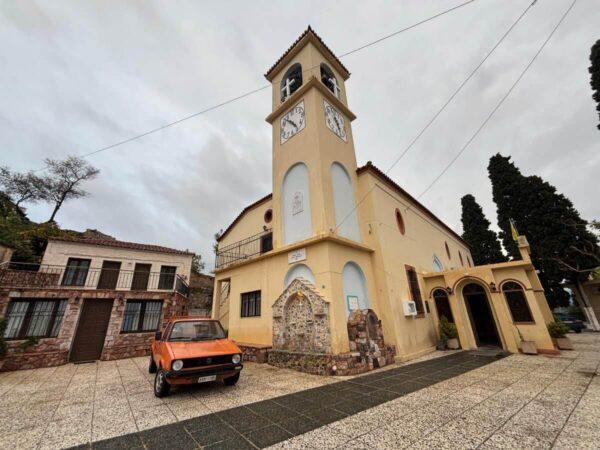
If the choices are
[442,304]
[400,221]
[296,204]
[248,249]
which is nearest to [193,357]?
[296,204]

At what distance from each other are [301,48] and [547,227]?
22760 millimetres

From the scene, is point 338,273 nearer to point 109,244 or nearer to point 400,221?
point 400,221

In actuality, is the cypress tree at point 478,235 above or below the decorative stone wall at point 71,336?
above

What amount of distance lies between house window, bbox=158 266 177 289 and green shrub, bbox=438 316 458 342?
16.3 metres

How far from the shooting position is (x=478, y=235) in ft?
85.4

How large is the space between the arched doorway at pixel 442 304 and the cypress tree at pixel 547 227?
1217cm

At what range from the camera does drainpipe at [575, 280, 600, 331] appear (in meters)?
17.9

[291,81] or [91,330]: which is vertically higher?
[291,81]

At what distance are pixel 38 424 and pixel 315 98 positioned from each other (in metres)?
12.4

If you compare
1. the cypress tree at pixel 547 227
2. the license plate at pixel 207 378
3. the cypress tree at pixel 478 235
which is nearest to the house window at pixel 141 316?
the license plate at pixel 207 378

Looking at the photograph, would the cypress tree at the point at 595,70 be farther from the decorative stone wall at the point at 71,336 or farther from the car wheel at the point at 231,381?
the decorative stone wall at the point at 71,336

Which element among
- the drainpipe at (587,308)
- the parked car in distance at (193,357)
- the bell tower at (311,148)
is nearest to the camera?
the parked car in distance at (193,357)

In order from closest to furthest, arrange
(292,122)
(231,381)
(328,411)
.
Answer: (328,411) < (231,381) < (292,122)

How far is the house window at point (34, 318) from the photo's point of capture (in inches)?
398
